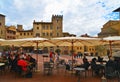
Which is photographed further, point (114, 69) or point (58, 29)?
point (58, 29)

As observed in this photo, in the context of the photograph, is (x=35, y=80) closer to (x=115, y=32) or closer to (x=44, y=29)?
(x=115, y=32)

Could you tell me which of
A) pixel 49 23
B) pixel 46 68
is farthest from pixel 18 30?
pixel 46 68

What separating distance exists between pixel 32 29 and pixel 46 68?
79935mm

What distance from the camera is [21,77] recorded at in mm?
14352

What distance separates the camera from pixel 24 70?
14.1m

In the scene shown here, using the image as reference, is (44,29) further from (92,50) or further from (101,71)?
(101,71)

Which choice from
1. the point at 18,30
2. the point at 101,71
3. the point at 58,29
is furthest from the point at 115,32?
the point at 18,30

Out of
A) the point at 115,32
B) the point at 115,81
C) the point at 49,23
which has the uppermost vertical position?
the point at 49,23

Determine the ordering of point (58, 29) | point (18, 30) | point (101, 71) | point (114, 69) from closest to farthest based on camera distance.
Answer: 1. point (114, 69)
2. point (101, 71)
3. point (58, 29)
4. point (18, 30)

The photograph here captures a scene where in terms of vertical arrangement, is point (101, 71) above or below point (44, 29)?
below

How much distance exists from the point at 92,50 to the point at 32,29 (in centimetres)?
2565

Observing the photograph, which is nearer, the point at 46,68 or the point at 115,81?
the point at 115,81

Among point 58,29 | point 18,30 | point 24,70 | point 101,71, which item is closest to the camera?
point 24,70

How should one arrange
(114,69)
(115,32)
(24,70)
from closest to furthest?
(114,69), (24,70), (115,32)
